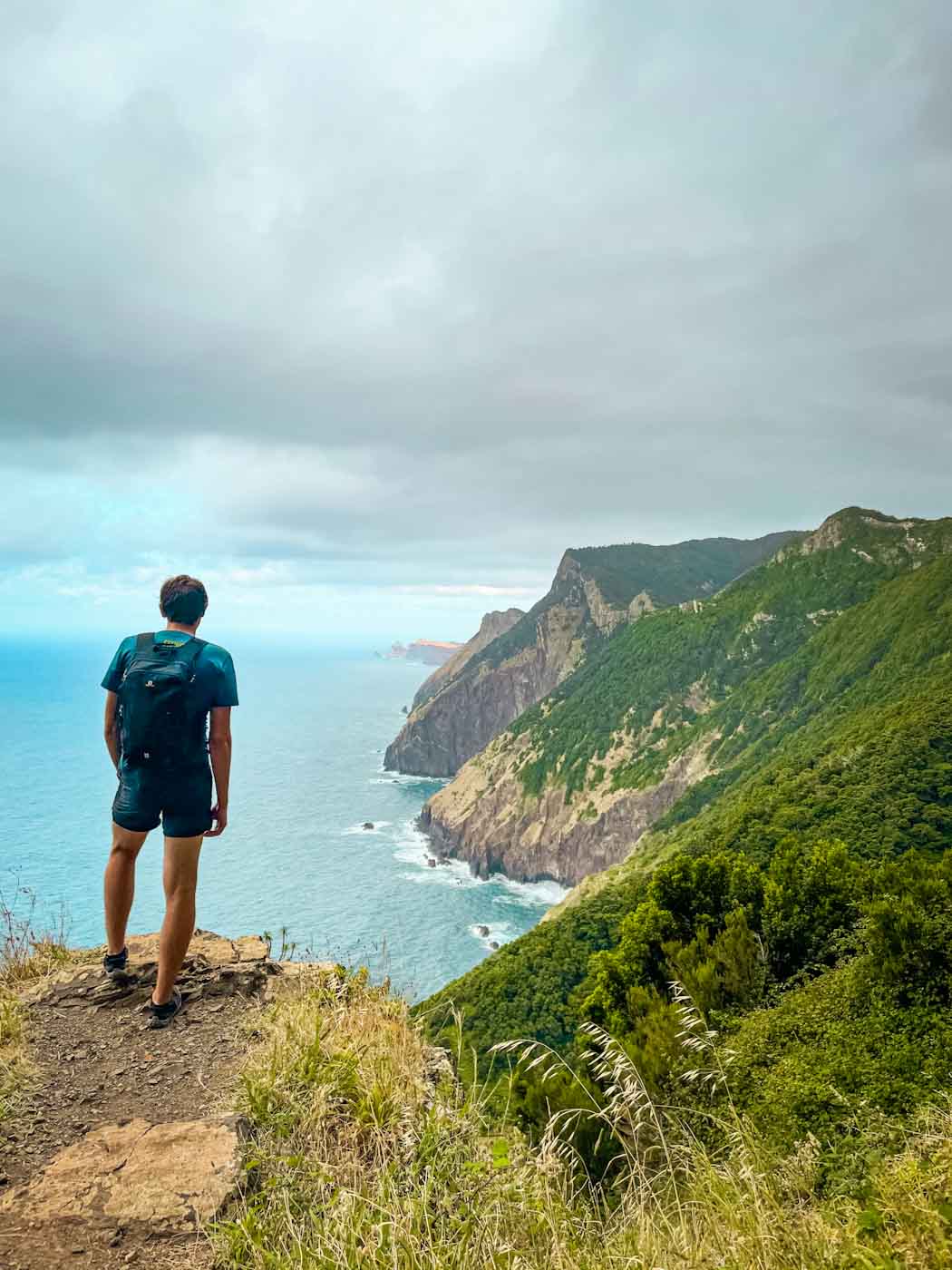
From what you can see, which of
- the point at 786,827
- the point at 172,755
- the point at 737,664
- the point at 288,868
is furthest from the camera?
the point at 737,664

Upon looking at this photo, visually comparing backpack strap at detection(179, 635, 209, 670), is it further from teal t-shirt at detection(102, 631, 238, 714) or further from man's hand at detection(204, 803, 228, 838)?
man's hand at detection(204, 803, 228, 838)

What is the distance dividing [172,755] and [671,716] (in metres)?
117

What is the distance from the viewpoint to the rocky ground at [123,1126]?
3363mm

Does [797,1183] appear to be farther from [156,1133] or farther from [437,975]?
[437,975]

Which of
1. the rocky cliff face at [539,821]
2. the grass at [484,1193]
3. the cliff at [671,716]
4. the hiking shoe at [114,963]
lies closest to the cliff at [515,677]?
the cliff at [671,716]

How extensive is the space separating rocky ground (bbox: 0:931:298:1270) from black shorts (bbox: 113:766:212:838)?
1.51m

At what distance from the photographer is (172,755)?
5.48 meters

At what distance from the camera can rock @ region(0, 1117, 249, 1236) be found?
11.4ft

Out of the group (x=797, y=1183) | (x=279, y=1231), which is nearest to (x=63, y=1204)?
(x=279, y=1231)

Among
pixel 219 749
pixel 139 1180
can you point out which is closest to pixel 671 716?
pixel 219 749

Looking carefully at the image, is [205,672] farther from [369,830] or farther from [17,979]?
[369,830]

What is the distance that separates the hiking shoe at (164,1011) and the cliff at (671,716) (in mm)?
85576

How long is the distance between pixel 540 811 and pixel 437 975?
4522cm

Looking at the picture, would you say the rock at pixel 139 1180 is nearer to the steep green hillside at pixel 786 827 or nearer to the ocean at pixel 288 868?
the steep green hillside at pixel 786 827
